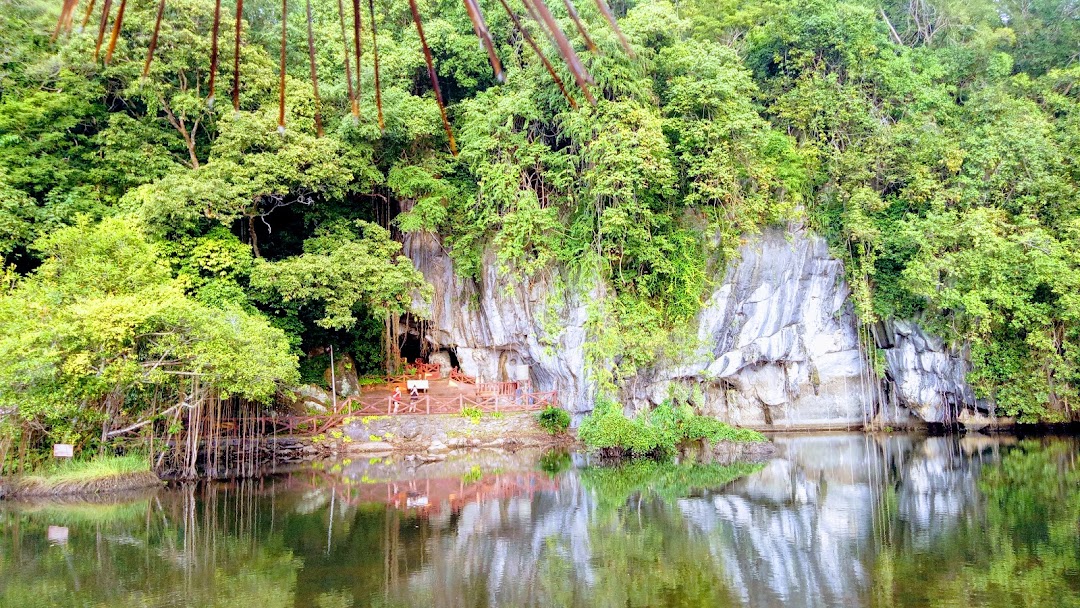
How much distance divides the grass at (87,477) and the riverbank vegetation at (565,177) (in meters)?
0.82

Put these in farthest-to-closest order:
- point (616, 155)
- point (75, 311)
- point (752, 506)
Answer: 1. point (616, 155)
2. point (75, 311)
3. point (752, 506)

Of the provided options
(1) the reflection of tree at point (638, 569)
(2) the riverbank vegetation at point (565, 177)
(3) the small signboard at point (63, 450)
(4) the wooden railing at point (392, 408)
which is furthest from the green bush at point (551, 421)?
(3) the small signboard at point (63, 450)

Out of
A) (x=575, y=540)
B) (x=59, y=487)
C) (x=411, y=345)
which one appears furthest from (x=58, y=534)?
(x=411, y=345)

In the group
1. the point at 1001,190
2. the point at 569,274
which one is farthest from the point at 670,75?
the point at 1001,190

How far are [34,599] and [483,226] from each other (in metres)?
13.1

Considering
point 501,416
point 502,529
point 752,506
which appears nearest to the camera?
point 502,529

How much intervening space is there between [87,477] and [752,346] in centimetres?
1510

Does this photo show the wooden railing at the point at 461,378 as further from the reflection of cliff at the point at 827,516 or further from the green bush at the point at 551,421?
the reflection of cliff at the point at 827,516

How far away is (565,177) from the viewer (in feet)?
60.1

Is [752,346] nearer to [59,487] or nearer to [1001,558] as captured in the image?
[1001,558]

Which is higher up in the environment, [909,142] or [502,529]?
[909,142]

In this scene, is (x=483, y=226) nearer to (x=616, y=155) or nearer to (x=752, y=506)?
(x=616, y=155)

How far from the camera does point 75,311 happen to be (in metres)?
11.9

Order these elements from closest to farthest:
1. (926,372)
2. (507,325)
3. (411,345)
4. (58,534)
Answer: (58,534) → (926,372) → (507,325) → (411,345)
